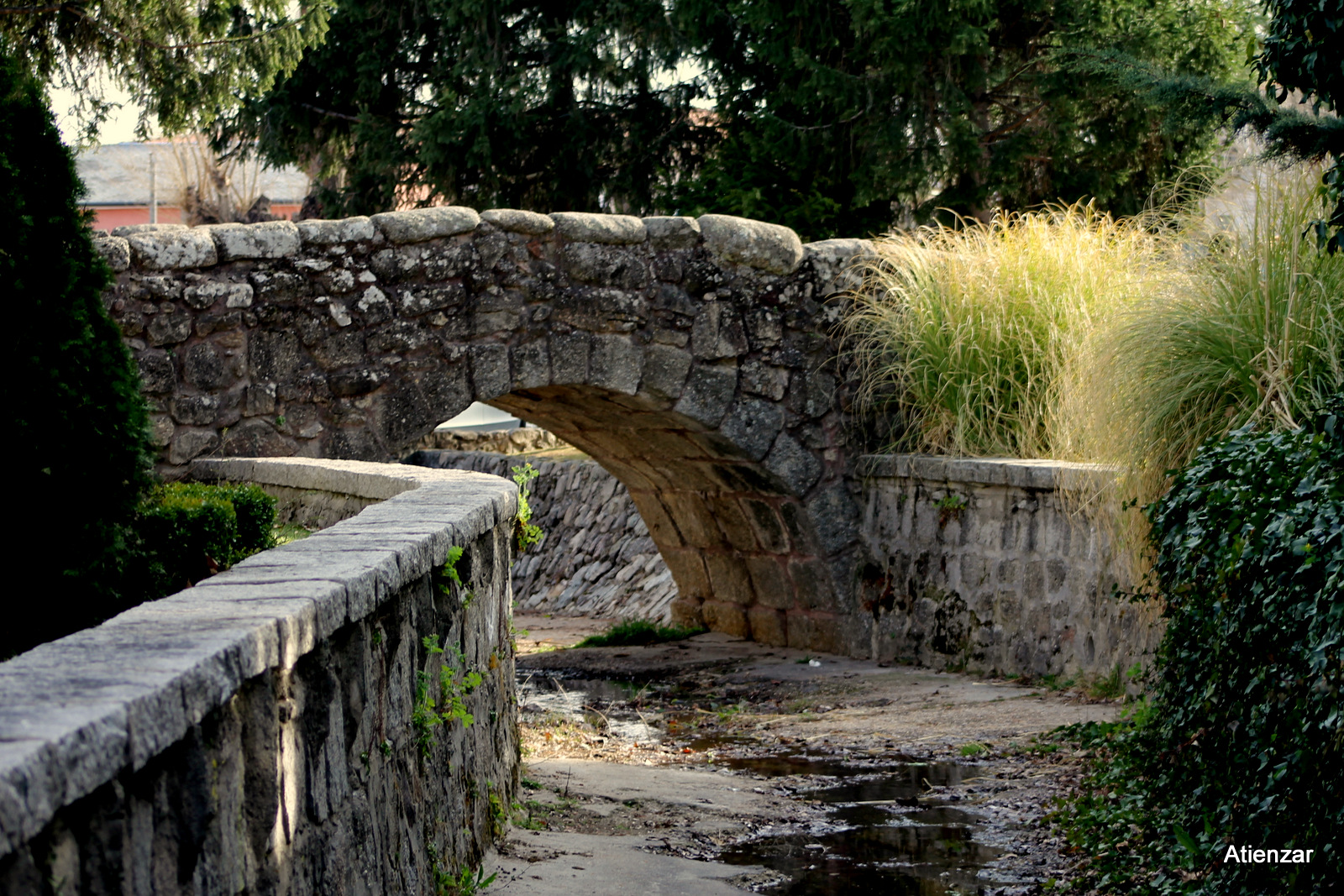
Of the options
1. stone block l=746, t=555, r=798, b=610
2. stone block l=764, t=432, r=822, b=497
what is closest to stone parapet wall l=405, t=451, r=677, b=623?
stone block l=746, t=555, r=798, b=610

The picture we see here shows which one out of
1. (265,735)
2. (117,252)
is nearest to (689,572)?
(117,252)

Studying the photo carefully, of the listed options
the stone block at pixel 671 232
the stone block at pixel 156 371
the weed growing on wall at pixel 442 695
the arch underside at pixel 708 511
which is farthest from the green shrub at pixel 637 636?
the weed growing on wall at pixel 442 695

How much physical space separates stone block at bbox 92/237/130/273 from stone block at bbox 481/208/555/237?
1.89 metres

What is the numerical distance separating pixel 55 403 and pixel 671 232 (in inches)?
193

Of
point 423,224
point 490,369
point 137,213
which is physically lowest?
point 490,369

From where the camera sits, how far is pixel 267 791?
1910mm

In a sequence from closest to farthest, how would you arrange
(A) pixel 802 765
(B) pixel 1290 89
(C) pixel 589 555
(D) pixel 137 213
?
1. (B) pixel 1290 89
2. (A) pixel 802 765
3. (C) pixel 589 555
4. (D) pixel 137 213

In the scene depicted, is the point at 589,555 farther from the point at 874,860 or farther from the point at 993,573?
the point at 874,860

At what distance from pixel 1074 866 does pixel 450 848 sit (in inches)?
71.4

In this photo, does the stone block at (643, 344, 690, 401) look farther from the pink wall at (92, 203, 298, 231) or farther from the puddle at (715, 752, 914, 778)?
the pink wall at (92, 203, 298, 231)

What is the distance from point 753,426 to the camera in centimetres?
838

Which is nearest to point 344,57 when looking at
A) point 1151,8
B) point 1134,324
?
point 1151,8

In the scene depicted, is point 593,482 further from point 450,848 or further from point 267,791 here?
point 267,791

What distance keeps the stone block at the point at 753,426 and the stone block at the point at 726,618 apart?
1.77 meters
